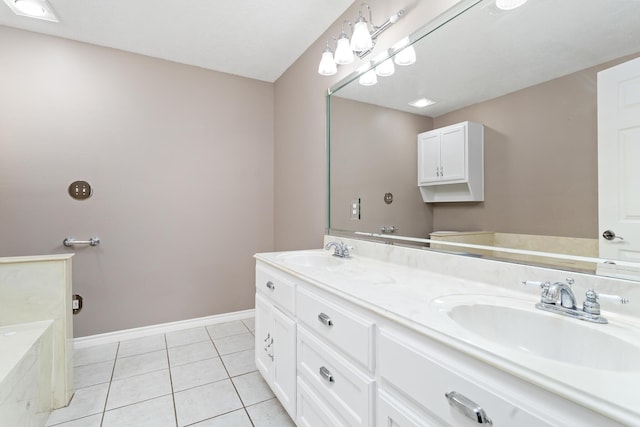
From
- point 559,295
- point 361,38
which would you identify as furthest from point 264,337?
point 361,38

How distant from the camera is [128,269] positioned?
8.46 feet

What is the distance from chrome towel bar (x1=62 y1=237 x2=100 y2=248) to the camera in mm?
2377

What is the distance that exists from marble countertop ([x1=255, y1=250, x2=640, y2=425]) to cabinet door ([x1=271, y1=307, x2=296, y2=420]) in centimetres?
27

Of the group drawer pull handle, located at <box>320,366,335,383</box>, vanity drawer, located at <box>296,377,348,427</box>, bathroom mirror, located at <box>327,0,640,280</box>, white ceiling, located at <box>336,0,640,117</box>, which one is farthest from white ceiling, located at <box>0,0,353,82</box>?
vanity drawer, located at <box>296,377,348,427</box>

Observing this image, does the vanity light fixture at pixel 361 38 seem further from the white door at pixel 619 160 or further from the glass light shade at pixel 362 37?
the white door at pixel 619 160

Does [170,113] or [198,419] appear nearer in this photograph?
[198,419]

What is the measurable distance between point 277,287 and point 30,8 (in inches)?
95.3

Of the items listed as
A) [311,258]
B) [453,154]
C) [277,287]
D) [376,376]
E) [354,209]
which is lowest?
[376,376]

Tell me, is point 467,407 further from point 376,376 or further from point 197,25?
point 197,25

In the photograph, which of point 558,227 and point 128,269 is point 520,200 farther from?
point 128,269

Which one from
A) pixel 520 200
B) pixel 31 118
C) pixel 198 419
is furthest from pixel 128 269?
pixel 520 200

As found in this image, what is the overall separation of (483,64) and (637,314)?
3.33 feet

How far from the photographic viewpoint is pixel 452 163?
1413 millimetres

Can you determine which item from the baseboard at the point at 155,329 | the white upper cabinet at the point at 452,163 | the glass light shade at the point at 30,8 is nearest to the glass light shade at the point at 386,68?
Answer: the white upper cabinet at the point at 452,163
